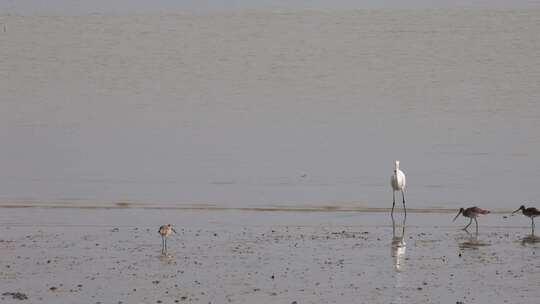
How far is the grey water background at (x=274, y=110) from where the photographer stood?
66.7ft

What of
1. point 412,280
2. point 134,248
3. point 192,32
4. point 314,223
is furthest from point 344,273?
point 192,32

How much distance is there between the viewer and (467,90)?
33625mm

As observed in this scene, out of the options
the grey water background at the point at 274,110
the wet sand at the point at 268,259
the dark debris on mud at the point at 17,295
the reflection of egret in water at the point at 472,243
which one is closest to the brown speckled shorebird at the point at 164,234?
the wet sand at the point at 268,259

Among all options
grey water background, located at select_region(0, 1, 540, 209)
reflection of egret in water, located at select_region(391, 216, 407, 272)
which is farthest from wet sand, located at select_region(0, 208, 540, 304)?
grey water background, located at select_region(0, 1, 540, 209)

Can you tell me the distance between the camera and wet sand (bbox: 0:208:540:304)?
11.2 meters

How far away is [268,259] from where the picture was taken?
510 inches

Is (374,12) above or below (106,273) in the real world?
above

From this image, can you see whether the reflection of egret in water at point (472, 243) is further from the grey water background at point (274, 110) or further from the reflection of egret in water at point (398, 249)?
the grey water background at point (274, 110)

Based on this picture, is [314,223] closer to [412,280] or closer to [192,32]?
[412,280]

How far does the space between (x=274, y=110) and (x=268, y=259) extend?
17.1 meters

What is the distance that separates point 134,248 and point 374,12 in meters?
44.6

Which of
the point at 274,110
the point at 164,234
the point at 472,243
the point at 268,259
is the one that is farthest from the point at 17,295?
the point at 274,110

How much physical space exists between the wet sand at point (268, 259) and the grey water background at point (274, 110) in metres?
2.40

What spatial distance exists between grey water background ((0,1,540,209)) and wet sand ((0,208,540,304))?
240 centimetres
